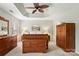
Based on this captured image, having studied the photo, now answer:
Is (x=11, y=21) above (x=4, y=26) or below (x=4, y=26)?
above

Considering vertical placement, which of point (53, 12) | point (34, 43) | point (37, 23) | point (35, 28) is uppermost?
point (53, 12)

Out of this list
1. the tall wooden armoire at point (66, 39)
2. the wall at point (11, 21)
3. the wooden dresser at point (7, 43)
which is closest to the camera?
the wall at point (11, 21)

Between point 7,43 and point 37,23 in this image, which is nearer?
point 37,23

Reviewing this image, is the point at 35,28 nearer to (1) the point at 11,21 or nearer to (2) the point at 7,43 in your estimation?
(1) the point at 11,21

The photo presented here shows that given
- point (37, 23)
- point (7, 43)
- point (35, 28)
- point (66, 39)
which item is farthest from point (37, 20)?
point (66, 39)

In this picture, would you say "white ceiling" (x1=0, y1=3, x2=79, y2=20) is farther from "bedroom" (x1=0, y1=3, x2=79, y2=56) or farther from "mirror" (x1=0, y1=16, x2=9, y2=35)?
"mirror" (x1=0, y1=16, x2=9, y2=35)

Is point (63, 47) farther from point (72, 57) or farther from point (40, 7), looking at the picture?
point (40, 7)

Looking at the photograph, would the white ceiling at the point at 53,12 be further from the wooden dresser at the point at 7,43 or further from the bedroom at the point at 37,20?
the wooden dresser at the point at 7,43

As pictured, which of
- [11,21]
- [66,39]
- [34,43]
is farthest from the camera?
[66,39]

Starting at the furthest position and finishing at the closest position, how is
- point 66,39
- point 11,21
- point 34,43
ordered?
point 66,39
point 34,43
point 11,21

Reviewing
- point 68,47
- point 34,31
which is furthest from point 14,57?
point 68,47

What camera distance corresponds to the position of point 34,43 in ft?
11.7

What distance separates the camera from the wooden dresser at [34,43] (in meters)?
3.24

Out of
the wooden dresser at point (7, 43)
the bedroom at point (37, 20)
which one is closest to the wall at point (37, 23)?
the bedroom at point (37, 20)
